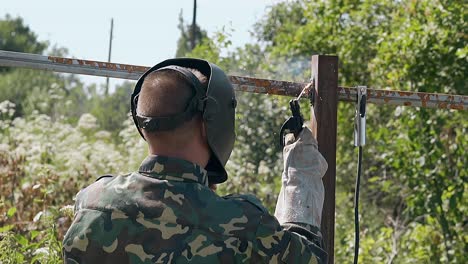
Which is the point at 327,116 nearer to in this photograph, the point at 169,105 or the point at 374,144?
the point at 169,105

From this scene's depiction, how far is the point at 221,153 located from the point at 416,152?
17.8ft

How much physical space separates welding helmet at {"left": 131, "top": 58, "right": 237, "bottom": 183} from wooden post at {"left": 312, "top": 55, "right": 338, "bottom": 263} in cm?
73

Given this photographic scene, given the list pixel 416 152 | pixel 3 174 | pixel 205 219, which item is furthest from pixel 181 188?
pixel 416 152

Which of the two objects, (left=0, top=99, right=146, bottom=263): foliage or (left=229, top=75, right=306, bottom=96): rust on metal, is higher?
(left=229, top=75, right=306, bottom=96): rust on metal

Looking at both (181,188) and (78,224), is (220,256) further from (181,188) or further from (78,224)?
(78,224)

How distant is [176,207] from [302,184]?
0.55 m

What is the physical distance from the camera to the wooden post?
3600 mm

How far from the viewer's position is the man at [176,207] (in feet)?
8.85

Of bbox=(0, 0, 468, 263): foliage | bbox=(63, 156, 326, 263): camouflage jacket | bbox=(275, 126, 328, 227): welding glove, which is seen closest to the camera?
bbox=(63, 156, 326, 263): camouflage jacket

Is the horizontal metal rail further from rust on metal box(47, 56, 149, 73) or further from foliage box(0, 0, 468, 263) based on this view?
foliage box(0, 0, 468, 263)

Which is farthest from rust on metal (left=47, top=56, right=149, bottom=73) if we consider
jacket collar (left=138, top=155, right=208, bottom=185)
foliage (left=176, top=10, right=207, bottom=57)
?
foliage (left=176, top=10, right=207, bottom=57)

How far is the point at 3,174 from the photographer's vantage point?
703cm

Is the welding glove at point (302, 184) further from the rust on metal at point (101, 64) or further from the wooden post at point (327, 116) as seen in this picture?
the rust on metal at point (101, 64)

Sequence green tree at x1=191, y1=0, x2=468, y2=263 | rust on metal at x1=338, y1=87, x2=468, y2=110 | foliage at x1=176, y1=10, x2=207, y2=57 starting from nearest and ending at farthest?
rust on metal at x1=338, y1=87, x2=468, y2=110 → green tree at x1=191, y1=0, x2=468, y2=263 → foliage at x1=176, y1=10, x2=207, y2=57
